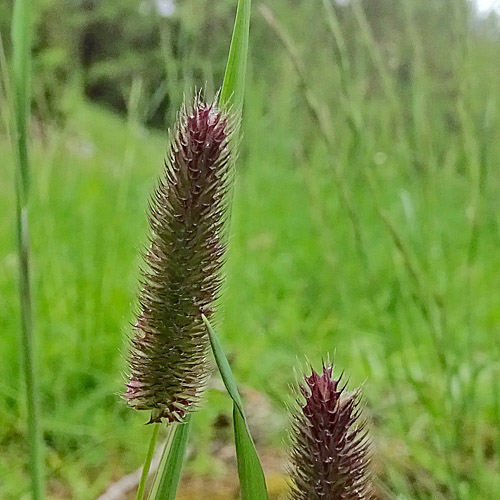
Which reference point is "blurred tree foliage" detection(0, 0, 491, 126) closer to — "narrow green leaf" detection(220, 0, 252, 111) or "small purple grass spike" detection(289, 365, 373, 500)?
"narrow green leaf" detection(220, 0, 252, 111)

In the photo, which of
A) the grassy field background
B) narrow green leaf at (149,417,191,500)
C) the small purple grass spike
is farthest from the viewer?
the grassy field background

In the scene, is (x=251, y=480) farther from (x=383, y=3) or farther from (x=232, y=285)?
(x=383, y=3)

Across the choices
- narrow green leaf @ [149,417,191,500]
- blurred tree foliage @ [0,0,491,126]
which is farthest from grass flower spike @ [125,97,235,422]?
blurred tree foliage @ [0,0,491,126]

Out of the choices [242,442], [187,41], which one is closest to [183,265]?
[242,442]

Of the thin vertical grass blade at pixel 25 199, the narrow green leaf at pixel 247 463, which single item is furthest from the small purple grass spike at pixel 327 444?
the thin vertical grass blade at pixel 25 199

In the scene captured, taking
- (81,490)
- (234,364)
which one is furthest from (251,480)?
(234,364)

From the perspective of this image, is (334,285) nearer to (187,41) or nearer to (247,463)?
(187,41)
